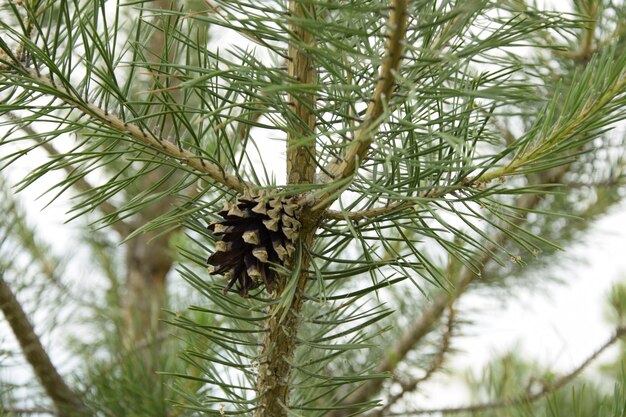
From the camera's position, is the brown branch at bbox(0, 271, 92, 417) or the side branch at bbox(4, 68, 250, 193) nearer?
the side branch at bbox(4, 68, 250, 193)

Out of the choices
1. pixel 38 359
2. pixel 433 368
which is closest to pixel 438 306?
pixel 433 368

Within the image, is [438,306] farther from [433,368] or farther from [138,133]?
[138,133]

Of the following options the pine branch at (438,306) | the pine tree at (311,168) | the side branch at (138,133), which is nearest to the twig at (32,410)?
the pine tree at (311,168)

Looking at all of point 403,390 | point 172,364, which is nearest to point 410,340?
point 403,390

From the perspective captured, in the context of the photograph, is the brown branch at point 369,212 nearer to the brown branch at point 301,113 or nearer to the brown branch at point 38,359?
the brown branch at point 301,113

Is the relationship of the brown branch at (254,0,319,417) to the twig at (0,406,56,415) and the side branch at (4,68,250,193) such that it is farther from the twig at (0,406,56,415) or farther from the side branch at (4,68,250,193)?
the twig at (0,406,56,415)

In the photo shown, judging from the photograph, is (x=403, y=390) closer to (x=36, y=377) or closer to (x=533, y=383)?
(x=533, y=383)

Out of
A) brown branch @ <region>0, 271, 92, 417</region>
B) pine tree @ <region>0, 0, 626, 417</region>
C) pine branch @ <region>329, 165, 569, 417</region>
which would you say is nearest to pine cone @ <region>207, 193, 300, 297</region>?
pine tree @ <region>0, 0, 626, 417</region>
